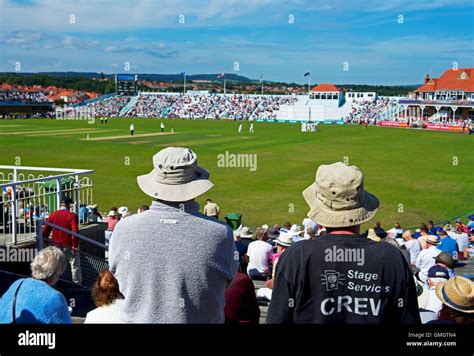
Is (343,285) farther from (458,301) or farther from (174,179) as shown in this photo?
(174,179)

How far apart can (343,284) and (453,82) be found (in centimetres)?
9295

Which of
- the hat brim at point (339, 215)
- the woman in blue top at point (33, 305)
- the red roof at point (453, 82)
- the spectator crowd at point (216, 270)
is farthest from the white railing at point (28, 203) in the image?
the red roof at point (453, 82)

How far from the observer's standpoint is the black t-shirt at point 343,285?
3000 mm

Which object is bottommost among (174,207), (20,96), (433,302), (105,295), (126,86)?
(433,302)

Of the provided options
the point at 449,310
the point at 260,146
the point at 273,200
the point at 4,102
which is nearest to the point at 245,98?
the point at 4,102

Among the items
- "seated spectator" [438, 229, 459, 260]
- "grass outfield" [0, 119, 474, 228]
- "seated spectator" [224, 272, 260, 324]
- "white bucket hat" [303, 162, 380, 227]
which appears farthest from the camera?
"grass outfield" [0, 119, 474, 228]

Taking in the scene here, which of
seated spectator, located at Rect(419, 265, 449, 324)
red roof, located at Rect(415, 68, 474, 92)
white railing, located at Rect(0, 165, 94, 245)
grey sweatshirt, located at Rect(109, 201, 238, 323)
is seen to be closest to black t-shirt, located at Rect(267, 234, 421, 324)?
grey sweatshirt, located at Rect(109, 201, 238, 323)

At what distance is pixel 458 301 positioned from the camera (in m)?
3.51

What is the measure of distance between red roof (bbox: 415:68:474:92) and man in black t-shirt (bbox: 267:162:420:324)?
89138 millimetres

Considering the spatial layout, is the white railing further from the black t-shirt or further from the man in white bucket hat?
the black t-shirt

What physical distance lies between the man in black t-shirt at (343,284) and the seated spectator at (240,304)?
1218 millimetres

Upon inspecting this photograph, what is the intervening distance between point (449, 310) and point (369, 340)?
1491mm

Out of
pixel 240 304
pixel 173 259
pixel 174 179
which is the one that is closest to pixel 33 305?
pixel 173 259

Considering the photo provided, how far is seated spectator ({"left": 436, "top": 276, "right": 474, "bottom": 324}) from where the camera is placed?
11.5 ft
